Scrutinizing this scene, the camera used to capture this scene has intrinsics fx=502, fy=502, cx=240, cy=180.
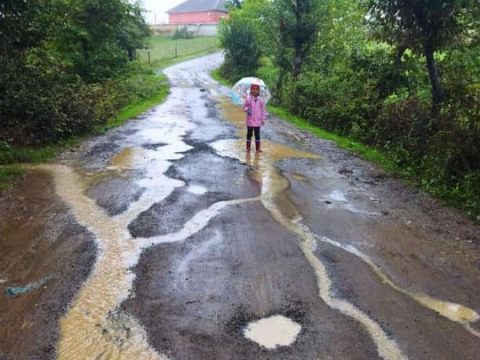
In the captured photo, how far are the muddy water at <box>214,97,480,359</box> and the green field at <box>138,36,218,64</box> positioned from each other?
3757 centimetres

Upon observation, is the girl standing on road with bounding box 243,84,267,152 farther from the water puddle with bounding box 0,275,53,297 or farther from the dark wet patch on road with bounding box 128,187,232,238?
the water puddle with bounding box 0,275,53,297

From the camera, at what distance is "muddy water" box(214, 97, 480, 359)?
4.29 metres

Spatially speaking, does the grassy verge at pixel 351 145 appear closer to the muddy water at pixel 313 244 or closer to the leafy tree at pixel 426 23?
the muddy water at pixel 313 244

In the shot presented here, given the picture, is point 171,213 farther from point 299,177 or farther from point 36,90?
point 36,90

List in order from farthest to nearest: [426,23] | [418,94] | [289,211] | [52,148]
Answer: [418,94] → [52,148] → [426,23] → [289,211]

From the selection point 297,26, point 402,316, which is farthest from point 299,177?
point 297,26

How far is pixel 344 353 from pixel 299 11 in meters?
19.2

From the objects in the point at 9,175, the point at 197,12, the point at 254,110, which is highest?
the point at 197,12

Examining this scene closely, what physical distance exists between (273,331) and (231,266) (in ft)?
4.42

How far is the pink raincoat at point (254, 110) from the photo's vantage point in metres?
11.5

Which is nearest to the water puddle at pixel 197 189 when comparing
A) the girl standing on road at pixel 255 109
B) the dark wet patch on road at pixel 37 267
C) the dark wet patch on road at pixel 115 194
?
the dark wet patch on road at pixel 115 194

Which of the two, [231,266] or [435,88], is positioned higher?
[435,88]

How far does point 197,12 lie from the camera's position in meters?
79.8

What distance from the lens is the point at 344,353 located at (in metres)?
3.89
